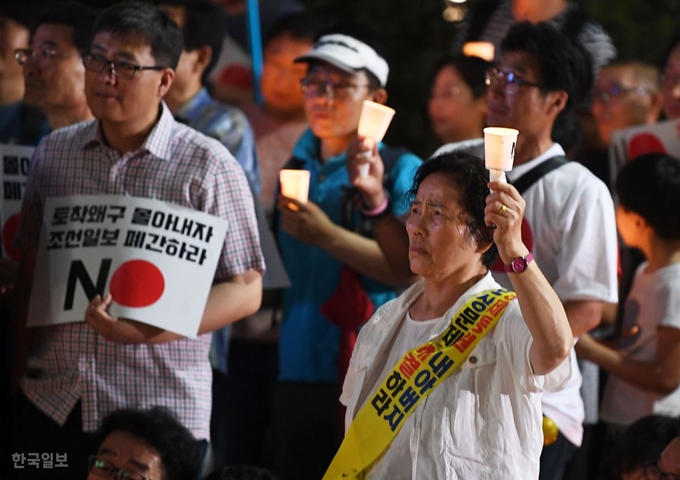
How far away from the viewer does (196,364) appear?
15.2ft

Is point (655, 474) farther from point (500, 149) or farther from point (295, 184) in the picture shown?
point (295, 184)

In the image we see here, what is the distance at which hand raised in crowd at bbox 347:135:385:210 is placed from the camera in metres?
5.12

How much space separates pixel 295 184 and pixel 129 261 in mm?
974

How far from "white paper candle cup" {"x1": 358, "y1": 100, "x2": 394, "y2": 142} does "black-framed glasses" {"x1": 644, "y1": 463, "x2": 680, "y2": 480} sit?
171 cm

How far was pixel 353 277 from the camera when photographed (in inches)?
215

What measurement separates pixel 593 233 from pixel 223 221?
1438 millimetres

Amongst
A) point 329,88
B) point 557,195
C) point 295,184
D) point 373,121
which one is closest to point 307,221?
point 295,184

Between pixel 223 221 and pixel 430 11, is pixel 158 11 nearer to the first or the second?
pixel 223 221

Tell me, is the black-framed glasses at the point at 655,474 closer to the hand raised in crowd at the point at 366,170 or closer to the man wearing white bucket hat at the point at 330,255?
the man wearing white bucket hat at the point at 330,255

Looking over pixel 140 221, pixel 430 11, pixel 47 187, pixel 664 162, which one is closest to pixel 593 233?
pixel 664 162

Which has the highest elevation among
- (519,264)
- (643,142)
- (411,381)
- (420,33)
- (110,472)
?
(420,33)

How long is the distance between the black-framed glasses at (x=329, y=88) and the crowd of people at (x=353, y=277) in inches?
0.6

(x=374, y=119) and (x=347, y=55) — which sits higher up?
(x=347, y=55)

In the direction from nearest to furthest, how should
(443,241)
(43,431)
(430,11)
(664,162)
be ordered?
(443,241)
(43,431)
(664,162)
(430,11)
